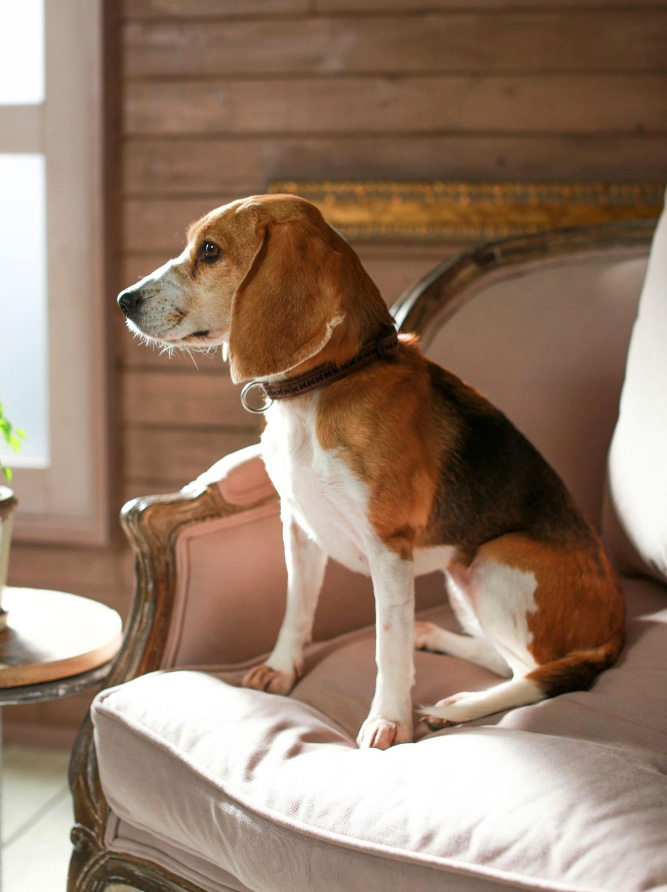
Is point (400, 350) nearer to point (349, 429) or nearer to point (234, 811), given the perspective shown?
point (349, 429)

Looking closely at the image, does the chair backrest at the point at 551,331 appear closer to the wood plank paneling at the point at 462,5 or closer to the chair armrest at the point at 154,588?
the chair armrest at the point at 154,588

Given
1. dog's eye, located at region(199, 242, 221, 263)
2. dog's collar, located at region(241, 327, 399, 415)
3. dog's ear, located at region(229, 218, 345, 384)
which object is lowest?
dog's collar, located at region(241, 327, 399, 415)

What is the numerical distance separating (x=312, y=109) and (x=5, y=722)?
1853mm

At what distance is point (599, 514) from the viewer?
1598mm

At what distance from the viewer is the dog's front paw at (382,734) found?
3.31 feet

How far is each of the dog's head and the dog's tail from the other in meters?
0.48

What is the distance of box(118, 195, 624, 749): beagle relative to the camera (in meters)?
1.02

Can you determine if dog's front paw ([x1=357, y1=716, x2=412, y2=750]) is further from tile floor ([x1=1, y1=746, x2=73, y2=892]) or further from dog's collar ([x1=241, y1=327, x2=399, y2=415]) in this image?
tile floor ([x1=1, y1=746, x2=73, y2=892])

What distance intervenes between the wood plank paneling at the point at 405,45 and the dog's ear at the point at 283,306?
3.75 ft

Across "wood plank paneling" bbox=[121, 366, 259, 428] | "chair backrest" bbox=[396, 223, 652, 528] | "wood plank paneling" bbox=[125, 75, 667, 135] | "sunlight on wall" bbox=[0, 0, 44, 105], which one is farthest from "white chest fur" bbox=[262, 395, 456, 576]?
"sunlight on wall" bbox=[0, 0, 44, 105]

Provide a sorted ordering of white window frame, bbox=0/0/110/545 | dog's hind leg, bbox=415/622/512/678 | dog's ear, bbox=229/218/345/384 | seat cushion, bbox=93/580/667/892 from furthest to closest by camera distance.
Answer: white window frame, bbox=0/0/110/545 → dog's hind leg, bbox=415/622/512/678 → dog's ear, bbox=229/218/345/384 → seat cushion, bbox=93/580/667/892

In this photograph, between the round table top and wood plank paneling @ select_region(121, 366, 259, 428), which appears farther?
wood plank paneling @ select_region(121, 366, 259, 428)

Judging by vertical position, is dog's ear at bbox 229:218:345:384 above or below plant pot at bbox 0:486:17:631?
above

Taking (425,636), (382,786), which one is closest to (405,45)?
(425,636)
